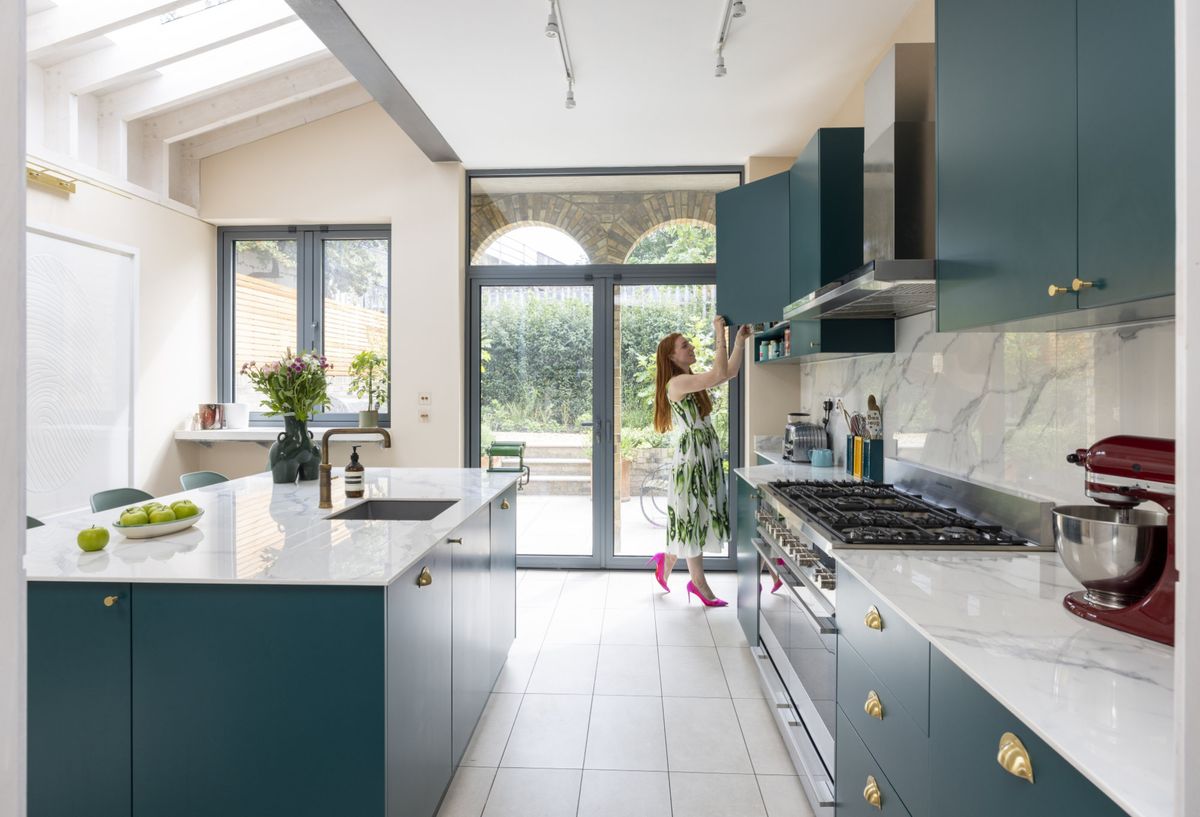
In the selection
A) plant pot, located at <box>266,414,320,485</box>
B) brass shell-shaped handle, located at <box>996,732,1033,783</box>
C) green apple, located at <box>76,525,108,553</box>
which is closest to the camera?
brass shell-shaped handle, located at <box>996,732,1033,783</box>

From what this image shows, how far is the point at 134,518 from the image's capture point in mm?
1819

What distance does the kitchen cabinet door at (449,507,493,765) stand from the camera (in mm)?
2094

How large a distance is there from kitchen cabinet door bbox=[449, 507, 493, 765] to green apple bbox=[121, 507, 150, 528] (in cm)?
87

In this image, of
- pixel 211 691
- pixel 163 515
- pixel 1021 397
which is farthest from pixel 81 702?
pixel 1021 397

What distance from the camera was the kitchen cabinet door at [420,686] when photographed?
5.08 feet

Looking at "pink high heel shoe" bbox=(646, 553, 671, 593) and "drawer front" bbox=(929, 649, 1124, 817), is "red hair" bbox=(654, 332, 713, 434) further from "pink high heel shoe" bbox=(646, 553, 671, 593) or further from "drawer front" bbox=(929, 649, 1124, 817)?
"drawer front" bbox=(929, 649, 1124, 817)

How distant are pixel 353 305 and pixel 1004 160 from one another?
4434 millimetres

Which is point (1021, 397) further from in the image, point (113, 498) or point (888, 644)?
point (113, 498)

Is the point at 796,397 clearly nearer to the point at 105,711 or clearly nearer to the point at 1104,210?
the point at 1104,210

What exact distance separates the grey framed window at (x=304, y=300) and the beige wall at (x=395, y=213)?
0.19 metres

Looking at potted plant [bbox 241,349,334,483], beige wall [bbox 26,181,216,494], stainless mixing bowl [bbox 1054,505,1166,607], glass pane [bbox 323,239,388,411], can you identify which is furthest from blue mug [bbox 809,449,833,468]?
beige wall [bbox 26,181,216,494]

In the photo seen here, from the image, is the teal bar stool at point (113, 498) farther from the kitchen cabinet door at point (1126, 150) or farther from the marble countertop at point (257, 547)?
the kitchen cabinet door at point (1126, 150)

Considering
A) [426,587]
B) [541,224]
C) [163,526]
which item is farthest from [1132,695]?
[541,224]

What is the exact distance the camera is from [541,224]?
4.73m
